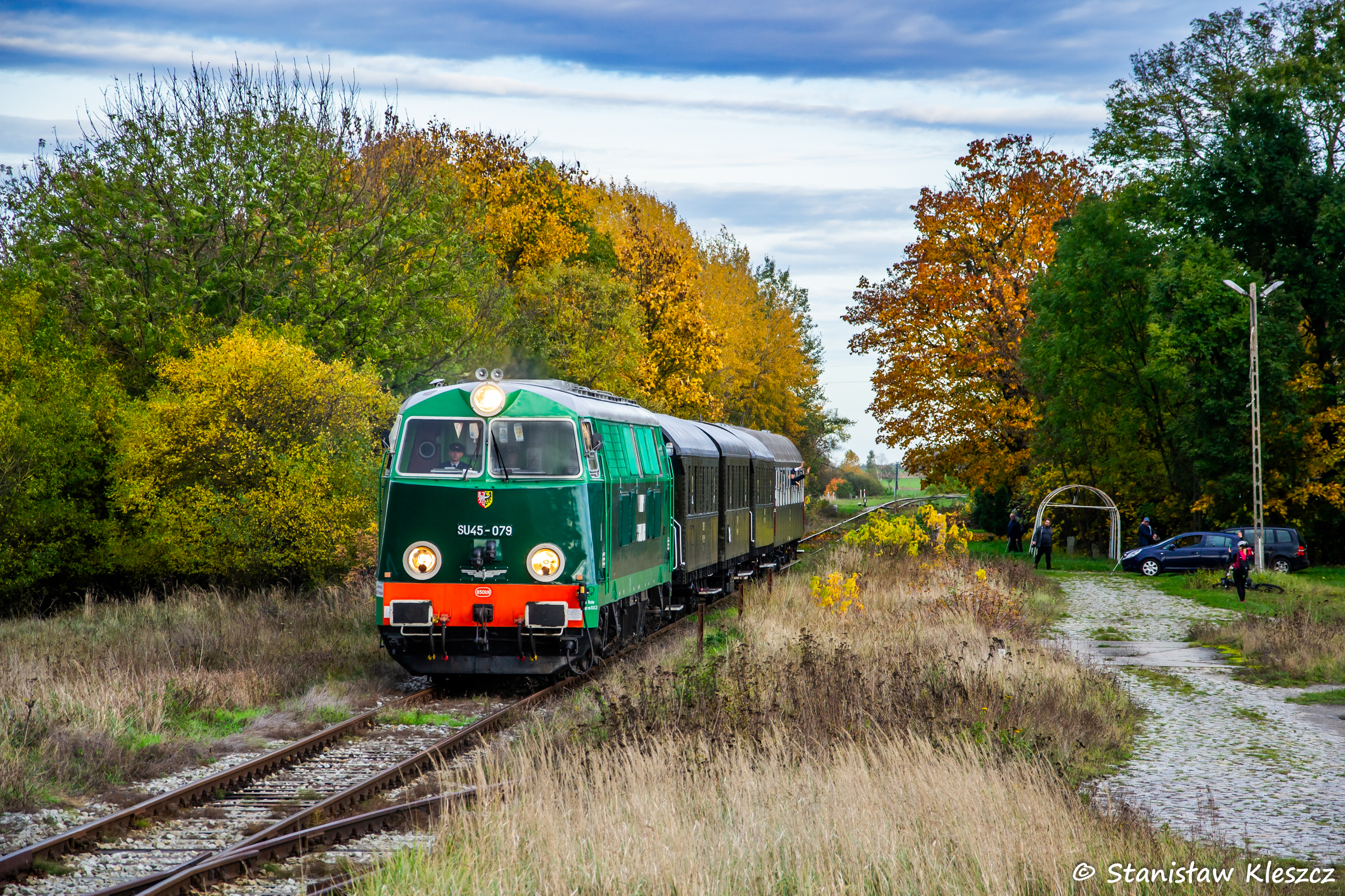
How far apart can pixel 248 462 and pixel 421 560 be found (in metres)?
9.49

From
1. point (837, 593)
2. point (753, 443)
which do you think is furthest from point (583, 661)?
point (753, 443)

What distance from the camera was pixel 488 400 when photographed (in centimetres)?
1305

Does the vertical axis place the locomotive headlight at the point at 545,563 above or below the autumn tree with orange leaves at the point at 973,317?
below

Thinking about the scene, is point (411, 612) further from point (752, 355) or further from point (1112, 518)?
point (752, 355)

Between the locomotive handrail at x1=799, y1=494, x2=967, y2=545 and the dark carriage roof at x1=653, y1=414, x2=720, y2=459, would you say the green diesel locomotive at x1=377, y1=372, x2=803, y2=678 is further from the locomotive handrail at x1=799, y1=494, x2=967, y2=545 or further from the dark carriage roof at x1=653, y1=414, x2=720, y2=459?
the locomotive handrail at x1=799, y1=494, x2=967, y2=545

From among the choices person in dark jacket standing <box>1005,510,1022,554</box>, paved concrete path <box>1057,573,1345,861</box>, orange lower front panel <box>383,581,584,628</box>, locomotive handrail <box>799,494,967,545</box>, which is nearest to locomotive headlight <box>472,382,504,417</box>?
orange lower front panel <box>383,581,584,628</box>

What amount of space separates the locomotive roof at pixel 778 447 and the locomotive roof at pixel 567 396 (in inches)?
504

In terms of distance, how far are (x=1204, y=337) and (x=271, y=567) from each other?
26851 mm

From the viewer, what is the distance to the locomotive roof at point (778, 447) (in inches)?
1204

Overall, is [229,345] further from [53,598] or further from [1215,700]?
[1215,700]

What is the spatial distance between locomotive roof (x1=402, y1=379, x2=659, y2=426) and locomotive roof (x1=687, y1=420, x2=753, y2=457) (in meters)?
6.76

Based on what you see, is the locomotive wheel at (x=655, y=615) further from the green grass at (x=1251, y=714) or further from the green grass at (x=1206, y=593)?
the green grass at (x=1206, y=593)

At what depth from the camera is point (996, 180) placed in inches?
1652

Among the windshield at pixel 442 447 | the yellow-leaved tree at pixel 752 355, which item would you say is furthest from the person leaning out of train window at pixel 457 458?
the yellow-leaved tree at pixel 752 355
